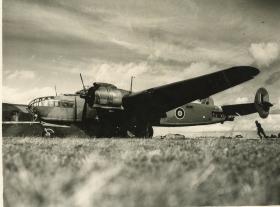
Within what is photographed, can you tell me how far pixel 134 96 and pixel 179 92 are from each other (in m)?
0.96

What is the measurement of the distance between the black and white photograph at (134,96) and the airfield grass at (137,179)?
10mm

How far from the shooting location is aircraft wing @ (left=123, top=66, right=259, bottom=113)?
21.2 ft

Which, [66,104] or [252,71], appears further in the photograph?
[66,104]

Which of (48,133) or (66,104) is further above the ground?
(66,104)

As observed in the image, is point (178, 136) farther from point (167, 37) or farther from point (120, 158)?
point (120, 158)

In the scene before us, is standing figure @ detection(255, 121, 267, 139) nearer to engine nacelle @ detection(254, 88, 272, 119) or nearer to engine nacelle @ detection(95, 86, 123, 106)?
engine nacelle @ detection(254, 88, 272, 119)

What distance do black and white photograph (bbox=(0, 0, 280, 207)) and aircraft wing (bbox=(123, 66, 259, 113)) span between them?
0.02 meters

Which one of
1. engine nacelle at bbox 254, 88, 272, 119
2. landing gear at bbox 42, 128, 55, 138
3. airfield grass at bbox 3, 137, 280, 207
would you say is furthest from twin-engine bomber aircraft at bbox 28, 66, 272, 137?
airfield grass at bbox 3, 137, 280, 207

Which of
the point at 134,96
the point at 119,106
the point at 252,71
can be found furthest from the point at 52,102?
the point at 252,71

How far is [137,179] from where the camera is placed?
9.95 ft

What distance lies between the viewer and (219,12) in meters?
5.49

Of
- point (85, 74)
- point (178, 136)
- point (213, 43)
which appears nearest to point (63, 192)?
point (85, 74)

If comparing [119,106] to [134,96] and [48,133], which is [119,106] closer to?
[134,96]

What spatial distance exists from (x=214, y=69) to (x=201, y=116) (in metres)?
3.62
